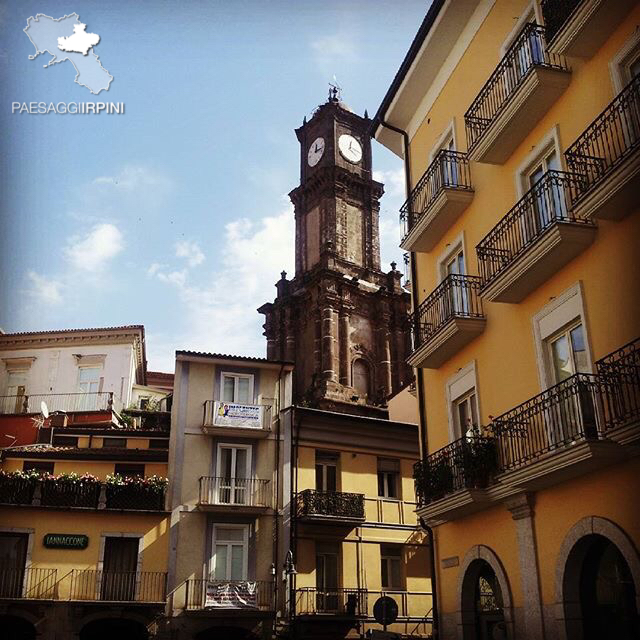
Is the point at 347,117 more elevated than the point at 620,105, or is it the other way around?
the point at 347,117

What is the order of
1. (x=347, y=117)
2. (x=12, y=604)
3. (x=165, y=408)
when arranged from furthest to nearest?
(x=347, y=117)
(x=165, y=408)
(x=12, y=604)

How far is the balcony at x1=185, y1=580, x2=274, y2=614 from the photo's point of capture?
1049 inches

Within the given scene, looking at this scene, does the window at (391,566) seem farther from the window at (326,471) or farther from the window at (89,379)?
the window at (89,379)

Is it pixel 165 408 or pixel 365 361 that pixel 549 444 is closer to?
pixel 165 408

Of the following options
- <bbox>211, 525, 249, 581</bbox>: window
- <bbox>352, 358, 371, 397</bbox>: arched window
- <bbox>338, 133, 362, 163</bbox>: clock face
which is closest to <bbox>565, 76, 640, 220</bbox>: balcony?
<bbox>211, 525, 249, 581</bbox>: window

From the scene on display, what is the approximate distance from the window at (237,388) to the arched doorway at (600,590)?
19.7 meters

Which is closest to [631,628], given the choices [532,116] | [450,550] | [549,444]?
[549,444]

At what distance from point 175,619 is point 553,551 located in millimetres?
17372

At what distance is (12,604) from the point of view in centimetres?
2547

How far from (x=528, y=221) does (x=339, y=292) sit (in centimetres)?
4189

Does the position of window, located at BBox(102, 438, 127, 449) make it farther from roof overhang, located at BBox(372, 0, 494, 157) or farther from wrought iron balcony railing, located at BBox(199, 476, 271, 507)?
roof overhang, located at BBox(372, 0, 494, 157)

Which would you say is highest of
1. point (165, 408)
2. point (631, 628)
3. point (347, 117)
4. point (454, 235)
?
point (347, 117)

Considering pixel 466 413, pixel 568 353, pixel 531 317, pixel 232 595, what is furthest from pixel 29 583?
pixel 568 353

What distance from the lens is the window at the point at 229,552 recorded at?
90.8 ft
